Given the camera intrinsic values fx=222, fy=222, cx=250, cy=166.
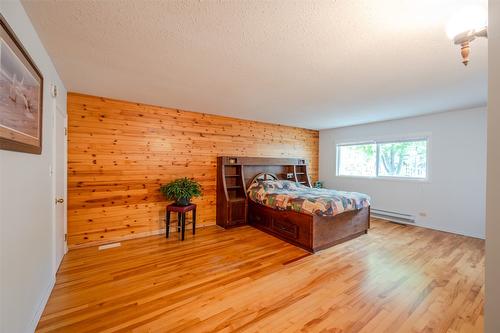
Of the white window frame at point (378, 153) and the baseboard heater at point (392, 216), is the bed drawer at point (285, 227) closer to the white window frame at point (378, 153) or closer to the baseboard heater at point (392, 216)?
the baseboard heater at point (392, 216)

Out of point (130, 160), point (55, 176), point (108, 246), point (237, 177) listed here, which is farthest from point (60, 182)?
point (237, 177)

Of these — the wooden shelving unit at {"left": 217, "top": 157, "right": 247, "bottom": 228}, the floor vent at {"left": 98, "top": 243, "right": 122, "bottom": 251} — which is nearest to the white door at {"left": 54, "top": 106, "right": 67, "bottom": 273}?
the floor vent at {"left": 98, "top": 243, "right": 122, "bottom": 251}

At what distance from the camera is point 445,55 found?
2.03 m

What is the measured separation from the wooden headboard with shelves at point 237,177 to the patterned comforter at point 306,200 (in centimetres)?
30

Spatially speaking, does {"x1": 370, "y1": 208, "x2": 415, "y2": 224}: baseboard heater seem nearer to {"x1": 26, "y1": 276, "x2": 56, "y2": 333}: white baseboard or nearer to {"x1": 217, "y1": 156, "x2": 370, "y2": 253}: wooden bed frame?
{"x1": 217, "y1": 156, "x2": 370, "y2": 253}: wooden bed frame

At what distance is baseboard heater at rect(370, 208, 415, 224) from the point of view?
4.67 meters

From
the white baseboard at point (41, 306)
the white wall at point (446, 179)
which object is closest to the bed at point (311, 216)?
the white wall at point (446, 179)

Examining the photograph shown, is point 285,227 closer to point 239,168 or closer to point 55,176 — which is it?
point 239,168

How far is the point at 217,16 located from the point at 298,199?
2.77 meters

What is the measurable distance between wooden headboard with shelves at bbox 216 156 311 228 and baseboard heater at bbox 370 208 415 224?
2001 millimetres

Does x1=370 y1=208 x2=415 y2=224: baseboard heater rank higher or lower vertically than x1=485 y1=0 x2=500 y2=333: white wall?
lower

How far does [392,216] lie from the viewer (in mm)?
4910

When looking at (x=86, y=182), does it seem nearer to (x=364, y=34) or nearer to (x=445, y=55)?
(x=364, y=34)

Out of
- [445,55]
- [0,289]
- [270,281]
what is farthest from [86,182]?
[445,55]
